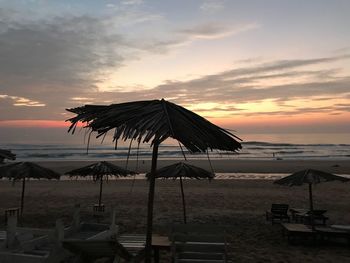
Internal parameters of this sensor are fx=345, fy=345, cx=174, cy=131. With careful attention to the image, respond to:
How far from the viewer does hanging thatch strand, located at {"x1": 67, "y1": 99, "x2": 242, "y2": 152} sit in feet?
12.4

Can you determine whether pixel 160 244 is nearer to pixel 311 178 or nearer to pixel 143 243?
pixel 143 243

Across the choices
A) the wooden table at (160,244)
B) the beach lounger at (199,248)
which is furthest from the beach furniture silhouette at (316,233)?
the wooden table at (160,244)

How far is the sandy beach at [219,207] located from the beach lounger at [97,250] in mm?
2356

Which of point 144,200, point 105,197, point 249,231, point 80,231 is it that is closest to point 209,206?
point 144,200

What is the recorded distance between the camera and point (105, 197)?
1816 cm

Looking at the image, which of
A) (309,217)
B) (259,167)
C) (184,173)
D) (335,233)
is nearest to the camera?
(335,233)

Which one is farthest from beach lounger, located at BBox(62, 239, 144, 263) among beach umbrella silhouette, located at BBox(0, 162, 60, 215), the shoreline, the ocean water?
the ocean water

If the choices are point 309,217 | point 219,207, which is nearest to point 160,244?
point 309,217

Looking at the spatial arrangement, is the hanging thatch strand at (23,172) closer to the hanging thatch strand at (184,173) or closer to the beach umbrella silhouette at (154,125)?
the hanging thatch strand at (184,173)

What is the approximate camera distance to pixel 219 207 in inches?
590

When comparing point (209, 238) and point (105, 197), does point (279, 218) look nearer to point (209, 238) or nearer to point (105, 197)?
point (209, 238)

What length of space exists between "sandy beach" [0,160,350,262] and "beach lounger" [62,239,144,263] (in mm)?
2356

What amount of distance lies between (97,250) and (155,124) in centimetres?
213

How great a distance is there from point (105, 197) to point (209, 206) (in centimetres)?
594
